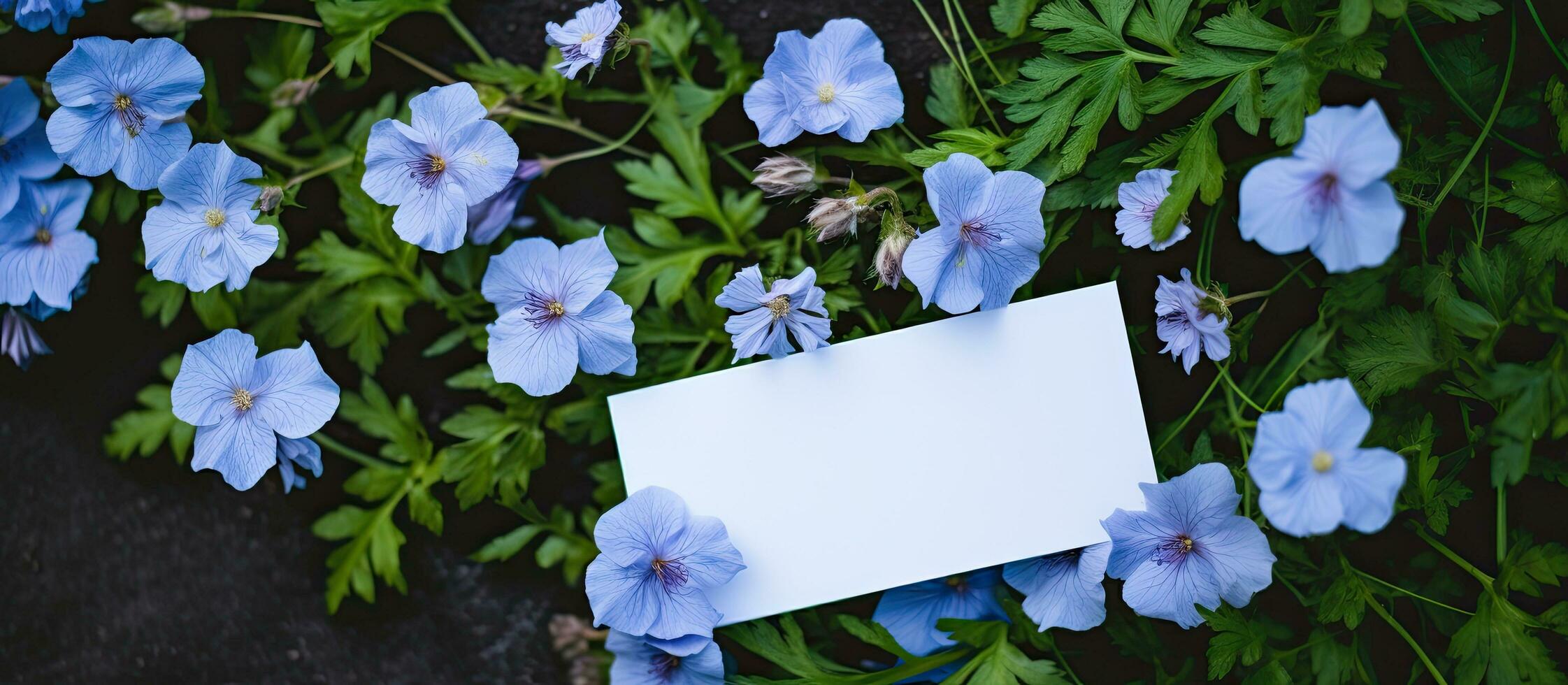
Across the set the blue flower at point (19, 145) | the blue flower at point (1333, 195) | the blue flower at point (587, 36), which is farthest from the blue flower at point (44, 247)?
the blue flower at point (1333, 195)

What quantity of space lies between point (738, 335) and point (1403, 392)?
27.6 inches

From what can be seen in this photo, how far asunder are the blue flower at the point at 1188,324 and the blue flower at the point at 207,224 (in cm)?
96

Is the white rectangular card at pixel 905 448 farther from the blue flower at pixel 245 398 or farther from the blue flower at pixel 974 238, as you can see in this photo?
the blue flower at pixel 245 398

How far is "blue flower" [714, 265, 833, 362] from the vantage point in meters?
0.92

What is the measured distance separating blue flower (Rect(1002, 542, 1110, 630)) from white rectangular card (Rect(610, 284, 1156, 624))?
26 millimetres

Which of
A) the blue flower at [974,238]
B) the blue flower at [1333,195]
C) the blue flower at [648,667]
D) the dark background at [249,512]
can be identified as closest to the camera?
the blue flower at [1333,195]

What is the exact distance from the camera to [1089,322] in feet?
3.24

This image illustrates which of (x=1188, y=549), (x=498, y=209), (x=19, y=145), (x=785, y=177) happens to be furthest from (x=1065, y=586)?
(x=19, y=145)

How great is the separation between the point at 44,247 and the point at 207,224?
259 millimetres

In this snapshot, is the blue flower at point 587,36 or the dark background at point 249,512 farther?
the dark background at point 249,512

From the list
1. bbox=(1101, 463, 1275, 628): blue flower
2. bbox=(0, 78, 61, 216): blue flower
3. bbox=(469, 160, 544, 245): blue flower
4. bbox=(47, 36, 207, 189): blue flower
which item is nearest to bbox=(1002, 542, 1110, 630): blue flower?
bbox=(1101, 463, 1275, 628): blue flower

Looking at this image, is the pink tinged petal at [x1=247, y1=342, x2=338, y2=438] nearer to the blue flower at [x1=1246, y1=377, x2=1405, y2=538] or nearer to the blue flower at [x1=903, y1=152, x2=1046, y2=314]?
the blue flower at [x1=903, y1=152, x2=1046, y2=314]

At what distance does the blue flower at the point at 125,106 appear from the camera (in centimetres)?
97

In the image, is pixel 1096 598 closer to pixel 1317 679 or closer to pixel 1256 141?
pixel 1317 679
